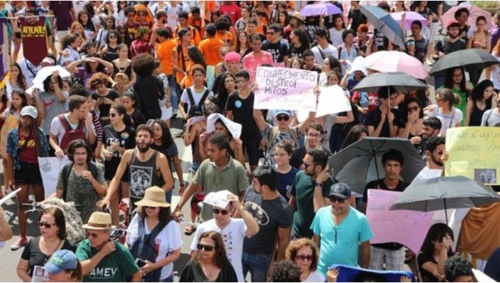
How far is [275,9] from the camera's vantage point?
20281mm

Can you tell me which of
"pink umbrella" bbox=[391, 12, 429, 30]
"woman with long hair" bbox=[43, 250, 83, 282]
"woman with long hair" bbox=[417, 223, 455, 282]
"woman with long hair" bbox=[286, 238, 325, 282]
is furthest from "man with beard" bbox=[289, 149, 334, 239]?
"pink umbrella" bbox=[391, 12, 429, 30]

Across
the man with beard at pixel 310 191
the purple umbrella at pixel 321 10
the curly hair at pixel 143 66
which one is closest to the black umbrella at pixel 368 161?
the man with beard at pixel 310 191

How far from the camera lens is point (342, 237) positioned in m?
7.65

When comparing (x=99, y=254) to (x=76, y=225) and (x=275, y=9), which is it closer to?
(x=76, y=225)

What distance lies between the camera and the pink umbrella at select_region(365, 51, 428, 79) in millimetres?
12133

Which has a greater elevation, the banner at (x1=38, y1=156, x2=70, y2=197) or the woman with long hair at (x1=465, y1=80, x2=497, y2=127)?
the woman with long hair at (x1=465, y1=80, x2=497, y2=127)

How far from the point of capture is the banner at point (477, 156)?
8383 millimetres

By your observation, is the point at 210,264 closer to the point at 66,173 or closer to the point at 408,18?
the point at 66,173

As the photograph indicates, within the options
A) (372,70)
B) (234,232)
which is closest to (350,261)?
(234,232)

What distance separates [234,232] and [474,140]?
2.21 m

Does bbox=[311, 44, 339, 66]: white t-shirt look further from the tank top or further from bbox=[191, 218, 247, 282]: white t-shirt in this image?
bbox=[191, 218, 247, 282]: white t-shirt

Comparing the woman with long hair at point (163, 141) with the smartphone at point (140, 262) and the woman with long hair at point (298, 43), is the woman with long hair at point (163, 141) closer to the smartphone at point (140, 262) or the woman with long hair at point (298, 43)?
the smartphone at point (140, 262)

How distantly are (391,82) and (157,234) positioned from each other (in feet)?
13.7

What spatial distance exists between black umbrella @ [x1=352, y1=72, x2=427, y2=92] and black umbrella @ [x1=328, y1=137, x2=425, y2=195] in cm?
211
